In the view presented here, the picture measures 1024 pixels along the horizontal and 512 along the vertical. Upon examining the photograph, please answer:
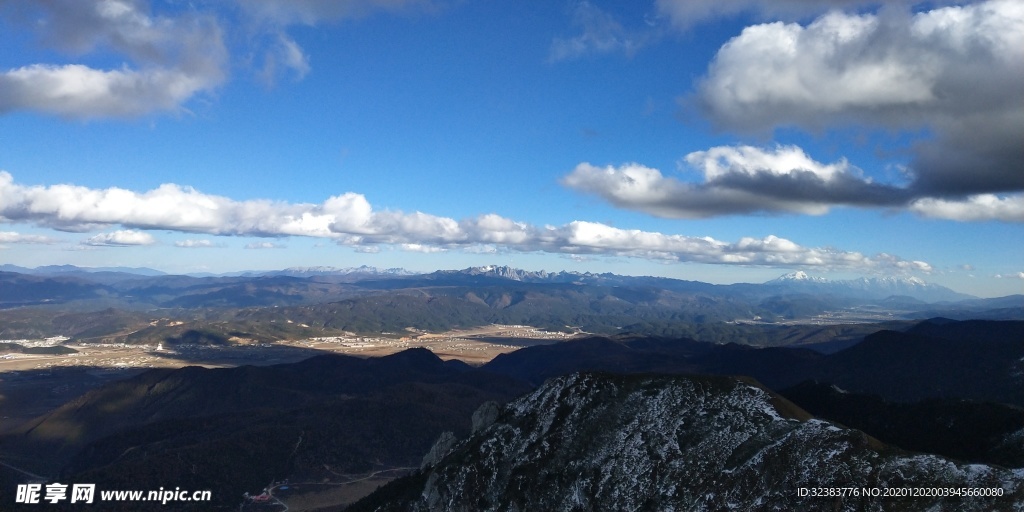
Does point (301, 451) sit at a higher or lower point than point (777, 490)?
lower

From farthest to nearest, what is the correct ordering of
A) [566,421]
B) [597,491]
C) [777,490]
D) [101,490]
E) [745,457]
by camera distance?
[101,490] < [566,421] < [597,491] < [745,457] < [777,490]

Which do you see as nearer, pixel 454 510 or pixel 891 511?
pixel 891 511

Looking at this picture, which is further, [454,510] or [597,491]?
[454,510]

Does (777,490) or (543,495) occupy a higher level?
(777,490)

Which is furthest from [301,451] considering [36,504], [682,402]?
[682,402]

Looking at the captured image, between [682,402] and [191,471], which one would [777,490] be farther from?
[191,471]

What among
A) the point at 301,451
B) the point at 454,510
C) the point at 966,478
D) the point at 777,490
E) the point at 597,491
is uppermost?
the point at 966,478

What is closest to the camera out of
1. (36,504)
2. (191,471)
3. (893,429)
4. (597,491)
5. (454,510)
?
(597,491)

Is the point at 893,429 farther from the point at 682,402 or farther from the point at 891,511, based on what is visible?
the point at 891,511

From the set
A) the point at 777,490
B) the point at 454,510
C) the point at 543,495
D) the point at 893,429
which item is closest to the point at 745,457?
the point at 777,490
